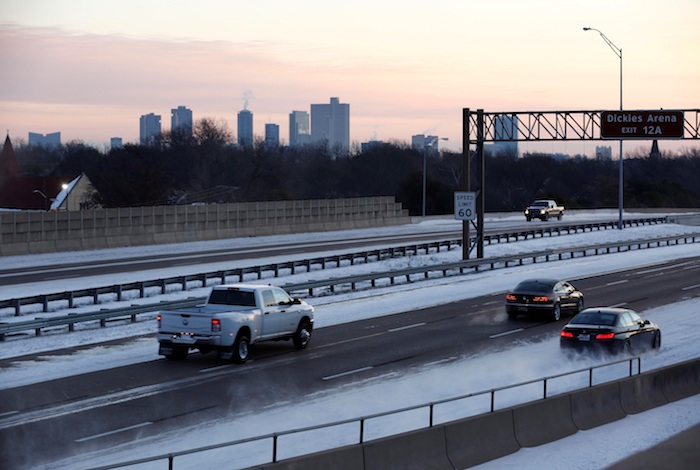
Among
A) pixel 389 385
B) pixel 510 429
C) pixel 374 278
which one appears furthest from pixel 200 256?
pixel 510 429

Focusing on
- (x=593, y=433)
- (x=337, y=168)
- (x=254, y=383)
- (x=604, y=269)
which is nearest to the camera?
(x=593, y=433)

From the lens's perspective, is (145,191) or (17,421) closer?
(17,421)

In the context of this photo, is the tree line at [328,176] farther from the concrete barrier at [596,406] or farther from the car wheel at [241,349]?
the concrete barrier at [596,406]

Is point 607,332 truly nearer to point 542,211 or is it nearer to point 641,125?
point 641,125

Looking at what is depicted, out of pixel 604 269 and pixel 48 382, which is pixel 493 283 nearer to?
pixel 604 269

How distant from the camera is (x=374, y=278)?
136 ft

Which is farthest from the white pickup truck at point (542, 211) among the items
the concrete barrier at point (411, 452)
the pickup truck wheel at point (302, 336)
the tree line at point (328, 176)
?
the concrete barrier at point (411, 452)

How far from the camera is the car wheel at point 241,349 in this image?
2330cm

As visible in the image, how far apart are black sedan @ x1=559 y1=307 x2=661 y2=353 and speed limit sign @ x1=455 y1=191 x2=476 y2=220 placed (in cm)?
→ 2540

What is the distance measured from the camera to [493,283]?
45062 mm

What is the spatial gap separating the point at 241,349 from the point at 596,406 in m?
8.71

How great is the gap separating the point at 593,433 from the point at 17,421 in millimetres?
10025

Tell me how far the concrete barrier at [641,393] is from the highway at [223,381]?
5.28m

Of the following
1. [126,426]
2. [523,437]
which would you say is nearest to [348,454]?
[523,437]
